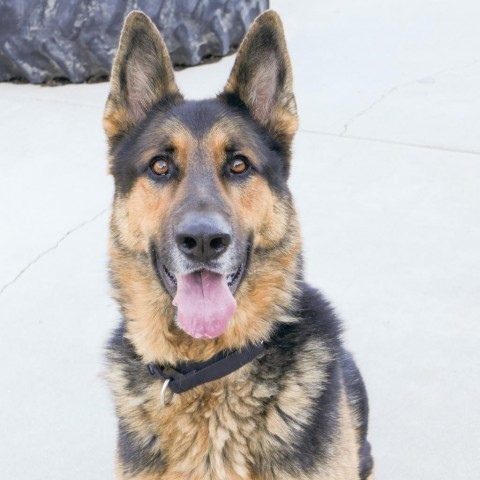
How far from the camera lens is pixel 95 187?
19.2 ft

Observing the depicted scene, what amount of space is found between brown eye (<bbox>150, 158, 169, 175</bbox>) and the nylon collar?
70cm

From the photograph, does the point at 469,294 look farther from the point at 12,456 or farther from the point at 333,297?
the point at 12,456

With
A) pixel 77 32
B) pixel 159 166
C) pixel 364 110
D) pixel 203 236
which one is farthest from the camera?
pixel 77 32

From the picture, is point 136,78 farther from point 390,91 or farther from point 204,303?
point 390,91

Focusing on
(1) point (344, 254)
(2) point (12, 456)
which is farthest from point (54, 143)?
(2) point (12, 456)

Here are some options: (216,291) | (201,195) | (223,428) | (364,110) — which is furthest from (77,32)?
(223,428)

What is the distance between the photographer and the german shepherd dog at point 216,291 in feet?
8.66

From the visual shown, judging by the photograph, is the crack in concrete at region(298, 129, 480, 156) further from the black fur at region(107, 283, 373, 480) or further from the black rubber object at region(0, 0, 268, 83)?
the black fur at region(107, 283, 373, 480)

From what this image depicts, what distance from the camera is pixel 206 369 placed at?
2.68 meters

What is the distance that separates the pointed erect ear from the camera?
2.91 metres

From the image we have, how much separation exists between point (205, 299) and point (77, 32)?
5.65 m

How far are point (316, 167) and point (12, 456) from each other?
324 cm

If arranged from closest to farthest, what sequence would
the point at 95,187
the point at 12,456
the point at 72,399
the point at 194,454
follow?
the point at 194,454
the point at 12,456
the point at 72,399
the point at 95,187

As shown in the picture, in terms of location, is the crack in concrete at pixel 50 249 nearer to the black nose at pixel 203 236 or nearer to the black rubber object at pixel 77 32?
the black nose at pixel 203 236
